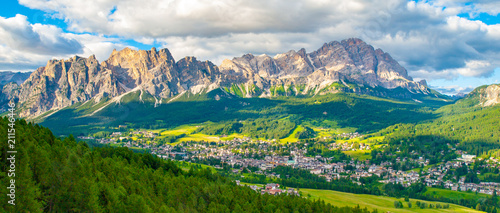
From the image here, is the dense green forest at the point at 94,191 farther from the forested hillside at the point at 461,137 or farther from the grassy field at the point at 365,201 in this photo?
the forested hillside at the point at 461,137

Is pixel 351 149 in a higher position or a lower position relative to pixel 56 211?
lower

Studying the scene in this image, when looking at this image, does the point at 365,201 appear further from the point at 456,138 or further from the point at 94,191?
the point at 456,138

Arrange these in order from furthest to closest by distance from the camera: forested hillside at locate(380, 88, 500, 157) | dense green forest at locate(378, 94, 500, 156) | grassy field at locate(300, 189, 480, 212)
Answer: forested hillside at locate(380, 88, 500, 157), dense green forest at locate(378, 94, 500, 156), grassy field at locate(300, 189, 480, 212)

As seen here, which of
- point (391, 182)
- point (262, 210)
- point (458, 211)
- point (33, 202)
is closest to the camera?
point (33, 202)

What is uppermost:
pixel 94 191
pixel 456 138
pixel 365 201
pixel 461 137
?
pixel 94 191

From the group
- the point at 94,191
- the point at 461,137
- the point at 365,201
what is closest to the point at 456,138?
the point at 461,137

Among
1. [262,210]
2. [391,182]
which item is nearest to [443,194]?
[391,182]

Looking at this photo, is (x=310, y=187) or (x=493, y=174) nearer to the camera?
(x=310, y=187)

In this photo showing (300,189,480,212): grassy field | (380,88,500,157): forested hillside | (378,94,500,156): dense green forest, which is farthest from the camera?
(380,88,500,157): forested hillside

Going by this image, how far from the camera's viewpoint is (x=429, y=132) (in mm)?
189125

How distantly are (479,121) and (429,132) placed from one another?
3363 centimetres

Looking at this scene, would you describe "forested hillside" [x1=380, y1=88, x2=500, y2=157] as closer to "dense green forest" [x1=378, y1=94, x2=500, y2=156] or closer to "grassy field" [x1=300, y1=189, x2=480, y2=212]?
"dense green forest" [x1=378, y1=94, x2=500, y2=156]

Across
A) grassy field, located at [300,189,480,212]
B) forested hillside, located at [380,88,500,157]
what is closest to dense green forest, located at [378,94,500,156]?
forested hillside, located at [380,88,500,157]

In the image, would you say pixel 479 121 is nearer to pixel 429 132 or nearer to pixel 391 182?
pixel 429 132
